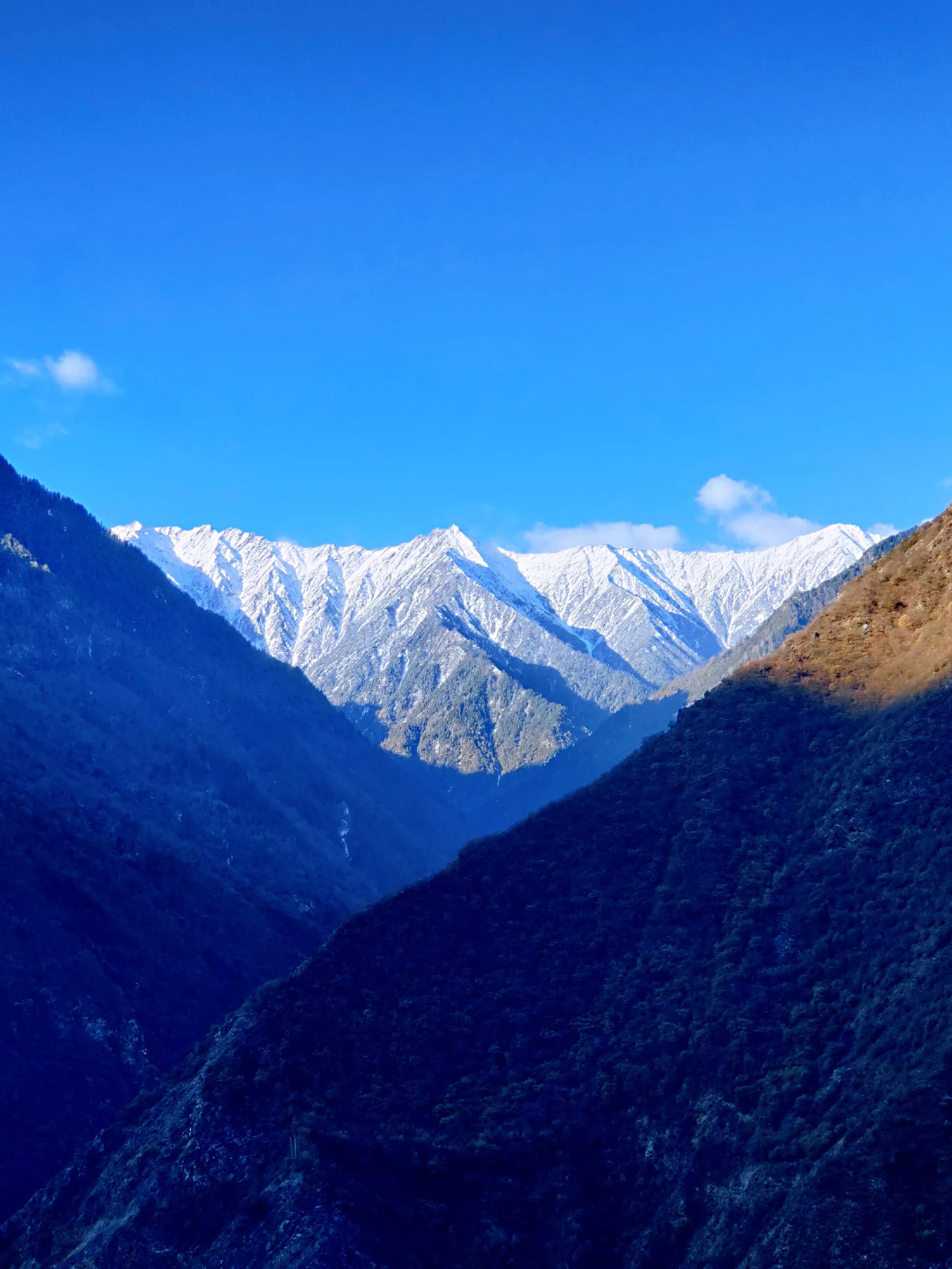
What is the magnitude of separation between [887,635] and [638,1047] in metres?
55.1

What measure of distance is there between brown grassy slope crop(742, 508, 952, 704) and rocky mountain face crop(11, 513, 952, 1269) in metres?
0.41

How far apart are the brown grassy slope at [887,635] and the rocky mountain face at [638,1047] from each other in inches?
16.3

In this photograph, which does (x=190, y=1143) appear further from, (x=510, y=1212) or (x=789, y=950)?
(x=789, y=950)

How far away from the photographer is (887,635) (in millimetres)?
121625

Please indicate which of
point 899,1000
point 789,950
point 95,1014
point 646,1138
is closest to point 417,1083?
point 646,1138

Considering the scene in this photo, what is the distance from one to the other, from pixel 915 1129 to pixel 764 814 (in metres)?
43.6

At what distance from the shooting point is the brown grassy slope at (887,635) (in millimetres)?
113875

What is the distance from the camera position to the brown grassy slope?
11388 centimetres

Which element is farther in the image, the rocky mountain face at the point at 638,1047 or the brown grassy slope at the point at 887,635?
the brown grassy slope at the point at 887,635

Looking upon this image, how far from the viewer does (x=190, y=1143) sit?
311 ft

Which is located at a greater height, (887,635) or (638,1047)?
(887,635)

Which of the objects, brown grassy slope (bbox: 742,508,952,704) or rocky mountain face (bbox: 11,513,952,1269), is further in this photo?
brown grassy slope (bbox: 742,508,952,704)

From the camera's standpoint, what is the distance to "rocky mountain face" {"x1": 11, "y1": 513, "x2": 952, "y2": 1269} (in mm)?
77688

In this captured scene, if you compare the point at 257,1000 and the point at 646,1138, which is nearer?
Result: the point at 646,1138
